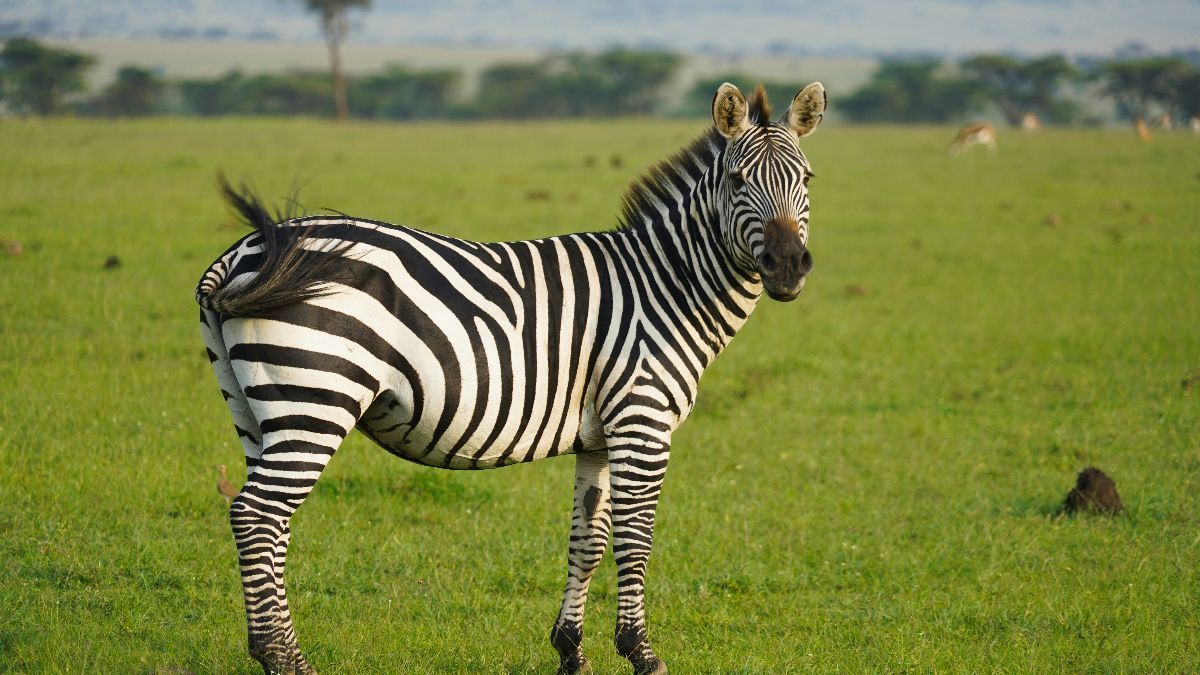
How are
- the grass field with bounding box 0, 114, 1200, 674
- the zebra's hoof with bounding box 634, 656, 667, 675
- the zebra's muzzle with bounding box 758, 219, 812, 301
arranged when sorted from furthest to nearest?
1. the grass field with bounding box 0, 114, 1200, 674
2. the zebra's hoof with bounding box 634, 656, 667, 675
3. the zebra's muzzle with bounding box 758, 219, 812, 301

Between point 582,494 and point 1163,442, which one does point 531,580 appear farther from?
point 1163,442

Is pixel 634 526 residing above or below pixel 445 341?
below

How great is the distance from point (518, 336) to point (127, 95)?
64135 mm

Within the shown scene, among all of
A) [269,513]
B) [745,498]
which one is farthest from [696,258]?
[745,498]

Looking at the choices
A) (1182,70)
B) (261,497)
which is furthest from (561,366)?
(1182,70)

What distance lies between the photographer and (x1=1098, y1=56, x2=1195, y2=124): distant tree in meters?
65.2

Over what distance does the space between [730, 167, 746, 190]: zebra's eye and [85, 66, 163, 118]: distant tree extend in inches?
2489

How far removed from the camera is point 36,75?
55906 mm

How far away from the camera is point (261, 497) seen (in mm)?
4336

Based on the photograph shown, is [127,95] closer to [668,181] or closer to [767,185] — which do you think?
[668,181]

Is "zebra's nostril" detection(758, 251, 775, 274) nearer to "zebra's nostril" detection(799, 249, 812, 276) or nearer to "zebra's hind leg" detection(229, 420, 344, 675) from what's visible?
"zebra's nostril" detection(799, 249, 812, 276)

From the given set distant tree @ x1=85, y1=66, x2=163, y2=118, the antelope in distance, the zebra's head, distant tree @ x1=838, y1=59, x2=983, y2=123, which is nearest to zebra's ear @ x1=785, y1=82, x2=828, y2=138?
the zebra's head

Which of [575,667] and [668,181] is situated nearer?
[575,667]

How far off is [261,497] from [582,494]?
4.88 ft
